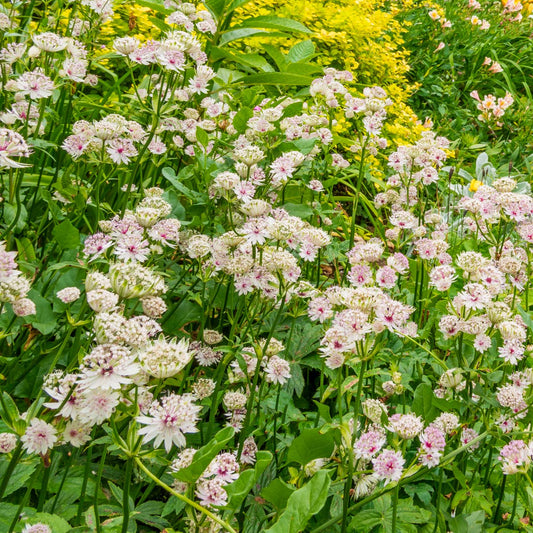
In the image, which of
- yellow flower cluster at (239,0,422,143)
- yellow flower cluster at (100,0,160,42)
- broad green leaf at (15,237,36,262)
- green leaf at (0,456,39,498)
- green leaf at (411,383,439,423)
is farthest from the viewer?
yellow flower cluster at (239,0,422,143)

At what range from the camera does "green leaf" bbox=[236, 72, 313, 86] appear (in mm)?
2711

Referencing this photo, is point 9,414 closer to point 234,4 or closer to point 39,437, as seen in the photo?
point 39,437

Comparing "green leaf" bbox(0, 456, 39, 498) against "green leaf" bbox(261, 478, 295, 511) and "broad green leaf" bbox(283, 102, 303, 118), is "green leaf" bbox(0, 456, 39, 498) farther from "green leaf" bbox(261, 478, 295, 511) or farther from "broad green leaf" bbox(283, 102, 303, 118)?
"broad green leaf" bbox(283, 102, 303, 118)

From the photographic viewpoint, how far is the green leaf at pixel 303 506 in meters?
0.95

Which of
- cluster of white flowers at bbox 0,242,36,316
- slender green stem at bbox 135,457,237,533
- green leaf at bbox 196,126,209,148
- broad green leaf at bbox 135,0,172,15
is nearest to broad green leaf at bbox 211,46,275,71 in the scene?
broad green leaf at bbox 135,0,172,15

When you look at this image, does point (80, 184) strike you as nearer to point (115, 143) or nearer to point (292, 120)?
point (115, 143)

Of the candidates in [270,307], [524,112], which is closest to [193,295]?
[270,307]

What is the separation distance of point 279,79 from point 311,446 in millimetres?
1936

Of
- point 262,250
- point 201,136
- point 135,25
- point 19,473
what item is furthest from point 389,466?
point 135,25

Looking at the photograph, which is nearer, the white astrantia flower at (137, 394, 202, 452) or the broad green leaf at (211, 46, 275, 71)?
the white astrantia flower at (137, 394, 202, 452)

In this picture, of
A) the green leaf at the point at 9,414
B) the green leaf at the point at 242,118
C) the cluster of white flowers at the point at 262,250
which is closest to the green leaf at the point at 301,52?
the green leaf at the point at 242,118

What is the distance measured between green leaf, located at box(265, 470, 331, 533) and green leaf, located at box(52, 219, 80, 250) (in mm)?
811

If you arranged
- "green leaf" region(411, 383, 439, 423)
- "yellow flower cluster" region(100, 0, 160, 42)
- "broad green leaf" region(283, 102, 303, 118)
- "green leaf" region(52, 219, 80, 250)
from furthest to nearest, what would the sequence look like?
"yellow flower cluster" region(100, 0, 160, 42) < "broad green leaf" region(283, 102, 303, 118) < "green leaf" region(52, 219, 80, 250) < "green leaf" region(411, 383, 439, 423)

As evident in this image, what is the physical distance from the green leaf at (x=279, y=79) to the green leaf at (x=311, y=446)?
6.11 feet
